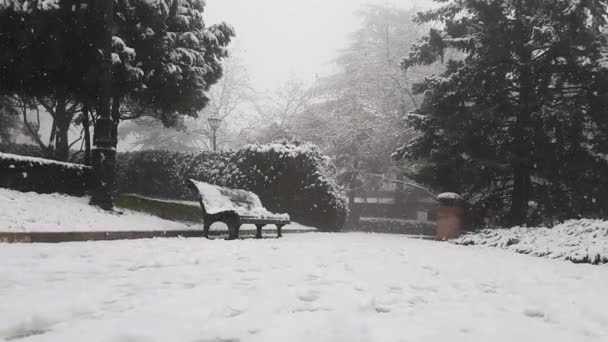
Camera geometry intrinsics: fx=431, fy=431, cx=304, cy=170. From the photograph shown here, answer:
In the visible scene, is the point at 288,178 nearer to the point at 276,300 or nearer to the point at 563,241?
the point at 563,241

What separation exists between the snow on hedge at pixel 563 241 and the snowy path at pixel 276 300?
183 cm

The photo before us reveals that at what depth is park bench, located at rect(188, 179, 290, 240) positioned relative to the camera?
8.16 metres

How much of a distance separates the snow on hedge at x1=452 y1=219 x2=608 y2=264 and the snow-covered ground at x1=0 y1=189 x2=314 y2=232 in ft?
23.1

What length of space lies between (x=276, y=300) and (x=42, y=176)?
7270mm

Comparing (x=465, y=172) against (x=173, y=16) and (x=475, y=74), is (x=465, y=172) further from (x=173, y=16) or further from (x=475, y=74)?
(x=173, y=16)

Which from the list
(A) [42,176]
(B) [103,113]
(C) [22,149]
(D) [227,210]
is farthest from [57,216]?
(C) [22,149]

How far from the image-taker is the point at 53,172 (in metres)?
8.53

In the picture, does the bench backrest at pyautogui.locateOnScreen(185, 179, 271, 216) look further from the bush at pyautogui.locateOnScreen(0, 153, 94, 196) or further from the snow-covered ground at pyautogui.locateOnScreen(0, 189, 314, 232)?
the bush at pyautogui.locateOnScreen(0, 153, 94, 196)

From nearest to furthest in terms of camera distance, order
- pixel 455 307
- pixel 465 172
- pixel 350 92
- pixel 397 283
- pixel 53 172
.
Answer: pixel 455 307
pixel 397 283
pixel 53 172
pixel 465 172
pixel 350 92

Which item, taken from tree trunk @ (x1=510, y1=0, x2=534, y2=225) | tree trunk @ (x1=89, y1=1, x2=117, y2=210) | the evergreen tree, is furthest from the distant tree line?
tree trunk @ (x1=510, y1=0, x2=534, y2=225)

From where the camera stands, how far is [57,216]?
287 inches

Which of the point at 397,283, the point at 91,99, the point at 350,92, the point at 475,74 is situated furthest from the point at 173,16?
the point at 350,92

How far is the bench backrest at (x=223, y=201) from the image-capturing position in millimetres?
8211

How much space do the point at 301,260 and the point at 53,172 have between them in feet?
19.3
